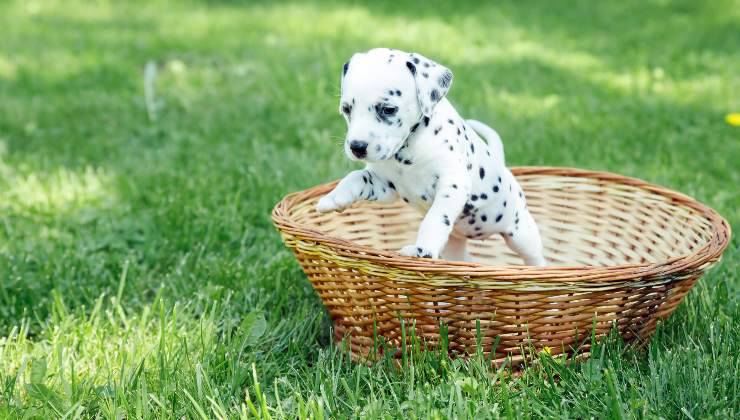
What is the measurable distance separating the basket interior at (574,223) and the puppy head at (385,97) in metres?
0.66

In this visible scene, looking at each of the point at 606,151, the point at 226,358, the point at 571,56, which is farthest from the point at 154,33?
the point at 226,358

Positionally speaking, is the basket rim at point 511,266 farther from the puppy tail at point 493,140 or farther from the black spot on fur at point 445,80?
the puppy tail at point 493,140

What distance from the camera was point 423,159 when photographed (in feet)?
7.49

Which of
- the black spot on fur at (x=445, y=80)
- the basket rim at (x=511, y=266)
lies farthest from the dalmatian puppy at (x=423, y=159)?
the basket rim at (x=511, y=266)

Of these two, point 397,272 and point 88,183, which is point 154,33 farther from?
point 397,272

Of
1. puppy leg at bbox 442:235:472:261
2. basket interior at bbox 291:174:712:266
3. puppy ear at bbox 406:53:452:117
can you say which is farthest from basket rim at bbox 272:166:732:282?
puppy leg at bbox 442:235:472:261

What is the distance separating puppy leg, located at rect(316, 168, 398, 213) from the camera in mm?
2322

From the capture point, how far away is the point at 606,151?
4.07m

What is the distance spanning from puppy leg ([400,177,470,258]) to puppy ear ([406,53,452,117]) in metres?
0.22

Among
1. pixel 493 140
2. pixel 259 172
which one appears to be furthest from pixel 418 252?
pixel 259 172

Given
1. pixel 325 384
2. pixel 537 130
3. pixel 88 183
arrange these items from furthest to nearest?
pixel 537 130, pixel 88 183, pixel 325 384

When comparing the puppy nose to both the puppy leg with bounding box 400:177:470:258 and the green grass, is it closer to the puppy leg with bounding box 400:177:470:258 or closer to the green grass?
the puppy leg with bounding box 400:177:470:258

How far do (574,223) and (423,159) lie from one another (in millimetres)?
1033

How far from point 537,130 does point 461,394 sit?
101 inches
